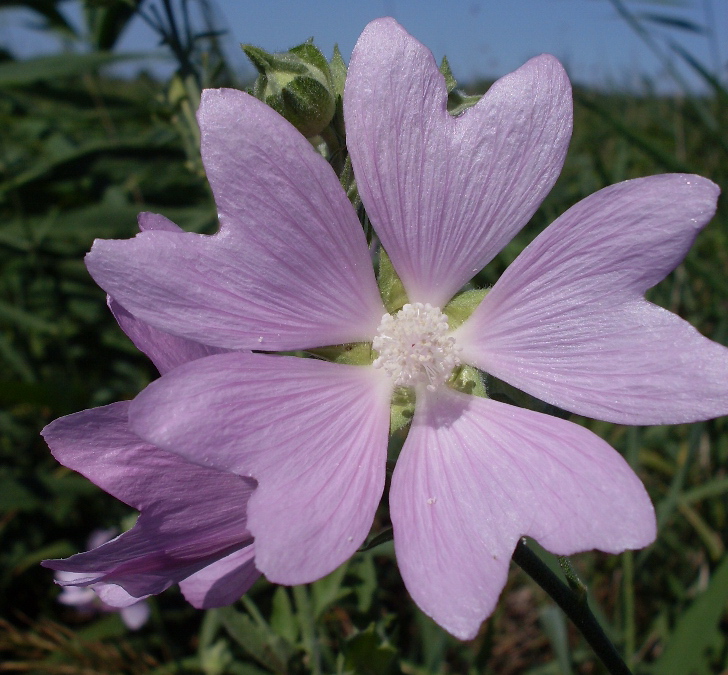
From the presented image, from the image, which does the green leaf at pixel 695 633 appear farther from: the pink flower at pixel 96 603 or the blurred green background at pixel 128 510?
the pink flower at pixel 96 603

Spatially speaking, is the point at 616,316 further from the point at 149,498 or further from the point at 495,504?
the point at 149,498

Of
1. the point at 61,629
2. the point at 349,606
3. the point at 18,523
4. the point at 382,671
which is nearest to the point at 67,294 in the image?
the point at 18,523

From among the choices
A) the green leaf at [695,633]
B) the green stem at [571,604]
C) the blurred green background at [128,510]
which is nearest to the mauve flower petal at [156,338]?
the green stem at [571,604]

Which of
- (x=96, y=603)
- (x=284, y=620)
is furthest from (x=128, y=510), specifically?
(x=284, y=620)

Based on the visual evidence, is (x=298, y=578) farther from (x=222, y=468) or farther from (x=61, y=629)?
(x=61, y=629)

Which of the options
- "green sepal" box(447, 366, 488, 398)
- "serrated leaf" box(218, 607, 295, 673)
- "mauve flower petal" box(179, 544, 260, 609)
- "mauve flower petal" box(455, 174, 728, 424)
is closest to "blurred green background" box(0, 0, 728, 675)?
"serrated leaf" box(218, 607, 295, 673)
